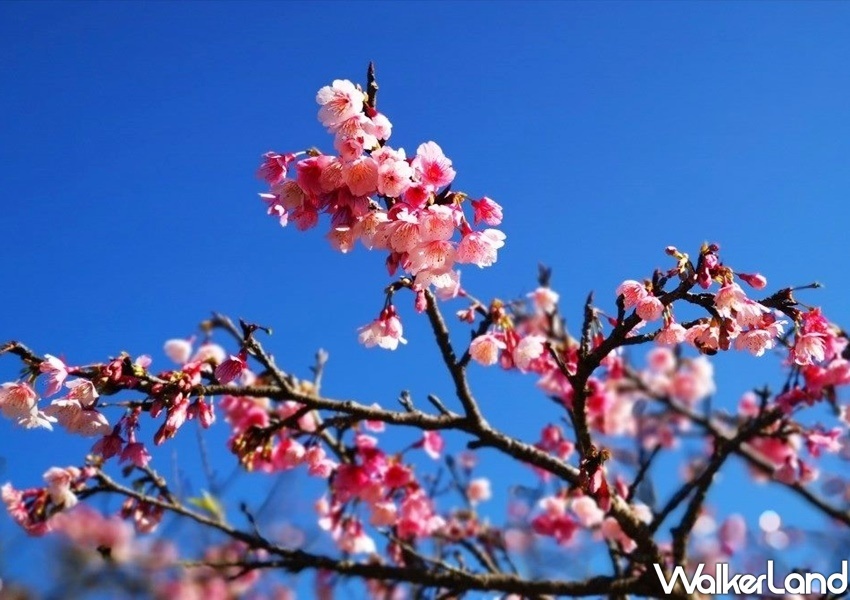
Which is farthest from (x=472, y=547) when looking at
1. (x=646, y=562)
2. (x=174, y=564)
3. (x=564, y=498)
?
(x=174, y=564)

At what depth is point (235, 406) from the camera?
4148 mm

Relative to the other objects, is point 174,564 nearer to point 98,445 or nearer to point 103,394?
point 98,445

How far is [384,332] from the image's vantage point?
2676mm

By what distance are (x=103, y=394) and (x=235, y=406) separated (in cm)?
200

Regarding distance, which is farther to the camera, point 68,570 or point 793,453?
point 68,570

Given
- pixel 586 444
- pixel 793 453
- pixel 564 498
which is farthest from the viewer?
pixel 564 498

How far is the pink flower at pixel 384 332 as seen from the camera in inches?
105

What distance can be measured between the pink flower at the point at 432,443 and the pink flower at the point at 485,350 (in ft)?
4.28

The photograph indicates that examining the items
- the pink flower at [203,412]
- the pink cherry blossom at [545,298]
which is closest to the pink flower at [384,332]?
the pink flower at [203,412]

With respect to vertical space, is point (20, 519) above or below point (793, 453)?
below

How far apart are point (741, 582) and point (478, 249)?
2.68 metres

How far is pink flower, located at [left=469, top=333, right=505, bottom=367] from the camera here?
9.35 ft

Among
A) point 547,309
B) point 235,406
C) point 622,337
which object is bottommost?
point 622,337

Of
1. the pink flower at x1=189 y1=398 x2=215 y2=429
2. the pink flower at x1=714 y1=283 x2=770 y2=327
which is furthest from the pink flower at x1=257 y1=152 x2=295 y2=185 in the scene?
the pink flower at x1=714 y1=283 x2=770 y2=327
